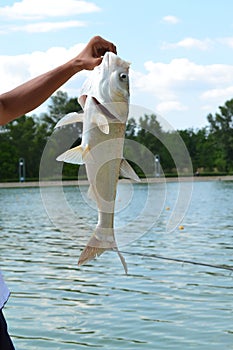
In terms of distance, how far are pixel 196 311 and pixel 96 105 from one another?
6.05 m

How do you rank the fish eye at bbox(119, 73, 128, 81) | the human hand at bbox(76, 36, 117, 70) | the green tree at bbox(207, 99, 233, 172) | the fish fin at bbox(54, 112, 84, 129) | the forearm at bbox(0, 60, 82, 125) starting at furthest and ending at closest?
the green tree at bbox(207, 99, 233, 172) → the forearm at bbox(0, 60, 82, 125) → the human hand at bbox(76, 36, 117, 70) → the fish fin at bbox(54, 112, 84, 129) → the fish eye at bbox(119, 73, 128, 81)

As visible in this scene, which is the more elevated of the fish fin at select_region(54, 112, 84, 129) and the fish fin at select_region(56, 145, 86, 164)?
the fish fin at select_region(54, 112, 84, 129)

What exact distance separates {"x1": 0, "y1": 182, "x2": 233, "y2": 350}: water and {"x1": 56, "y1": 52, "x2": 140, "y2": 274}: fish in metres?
0.72

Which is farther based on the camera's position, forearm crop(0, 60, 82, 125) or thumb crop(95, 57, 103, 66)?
forearm crop(0, 60, 82, 125)

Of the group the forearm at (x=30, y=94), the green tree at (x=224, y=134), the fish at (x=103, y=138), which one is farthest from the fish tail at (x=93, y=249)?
the green tree at (x=224, y=134)

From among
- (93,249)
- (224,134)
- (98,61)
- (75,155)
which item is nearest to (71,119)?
(75,155)

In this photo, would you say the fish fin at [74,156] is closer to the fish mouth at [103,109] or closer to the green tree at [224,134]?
the fish mouth at [103,109]

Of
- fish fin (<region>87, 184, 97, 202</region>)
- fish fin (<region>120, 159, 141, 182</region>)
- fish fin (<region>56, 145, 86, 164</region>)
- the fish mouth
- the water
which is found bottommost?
the water

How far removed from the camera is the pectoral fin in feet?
8.25

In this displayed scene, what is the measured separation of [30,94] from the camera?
2.76 metres

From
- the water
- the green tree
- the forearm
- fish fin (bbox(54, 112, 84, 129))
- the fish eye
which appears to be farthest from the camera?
the green tree

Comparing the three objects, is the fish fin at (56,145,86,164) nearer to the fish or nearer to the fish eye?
the fish

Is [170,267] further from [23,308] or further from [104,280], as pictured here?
[23,308]

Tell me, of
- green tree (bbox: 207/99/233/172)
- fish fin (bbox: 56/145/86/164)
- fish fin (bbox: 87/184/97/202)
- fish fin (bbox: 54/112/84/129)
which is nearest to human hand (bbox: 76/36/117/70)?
fish fin (bbox: 54/112/84/129)
